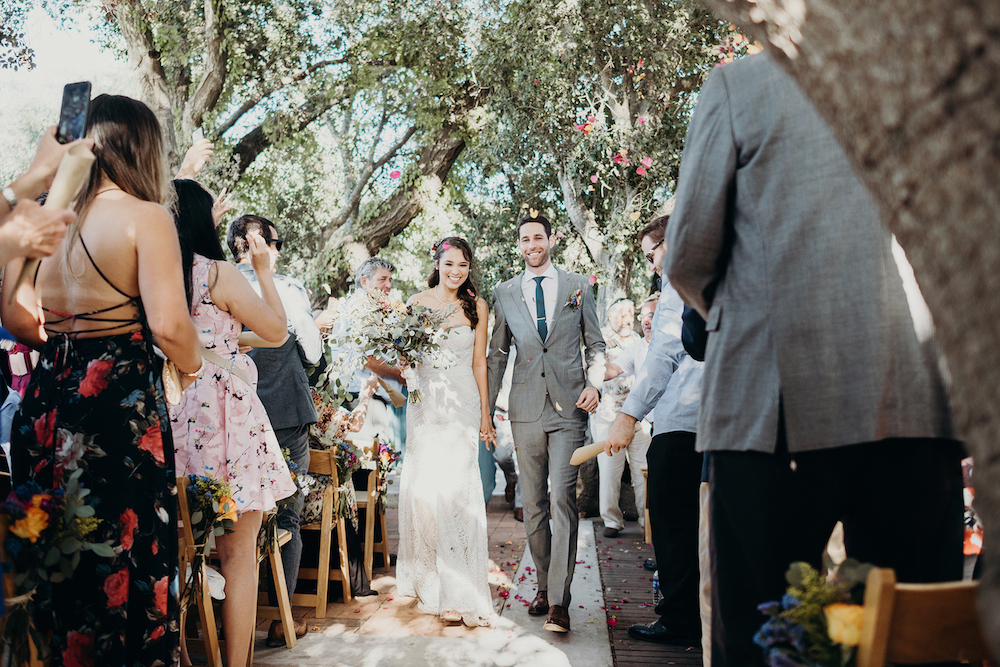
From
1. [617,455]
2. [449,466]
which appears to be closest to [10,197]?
[449,466]

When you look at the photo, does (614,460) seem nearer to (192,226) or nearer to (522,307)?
(522,307)

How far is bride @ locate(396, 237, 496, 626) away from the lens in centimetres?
432

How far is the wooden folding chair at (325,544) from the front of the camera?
169 inches

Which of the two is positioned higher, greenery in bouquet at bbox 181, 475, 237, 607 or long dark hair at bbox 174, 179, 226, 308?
long dark hair at bbox 174, 179, 226, 308

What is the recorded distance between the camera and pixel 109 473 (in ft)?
7.34

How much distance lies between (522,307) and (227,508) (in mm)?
2315

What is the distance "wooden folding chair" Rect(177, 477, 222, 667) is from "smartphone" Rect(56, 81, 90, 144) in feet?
4.26

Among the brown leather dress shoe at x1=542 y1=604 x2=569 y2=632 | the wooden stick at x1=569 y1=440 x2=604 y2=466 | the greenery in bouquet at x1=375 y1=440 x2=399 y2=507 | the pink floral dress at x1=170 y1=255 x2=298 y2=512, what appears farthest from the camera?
the greenery in bouquet at x1=375 y1=440 x2=399 y2=507

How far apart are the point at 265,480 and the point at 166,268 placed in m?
1.10

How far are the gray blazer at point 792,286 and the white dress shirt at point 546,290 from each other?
2.70 m

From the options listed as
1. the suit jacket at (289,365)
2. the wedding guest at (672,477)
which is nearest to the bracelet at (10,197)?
the suit jacket at (289,365)

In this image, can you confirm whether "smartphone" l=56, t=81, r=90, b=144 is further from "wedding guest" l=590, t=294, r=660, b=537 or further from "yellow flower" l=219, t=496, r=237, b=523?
"wedding guest" l=590, t=294, r=660, b=537

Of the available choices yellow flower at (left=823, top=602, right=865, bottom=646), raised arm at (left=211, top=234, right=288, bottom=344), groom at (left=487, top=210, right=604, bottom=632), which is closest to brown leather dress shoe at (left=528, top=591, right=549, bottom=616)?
groom at (left=487, top=210, right=604, bottom=632)

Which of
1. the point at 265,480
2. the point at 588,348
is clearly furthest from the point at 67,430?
the point at 588,348
